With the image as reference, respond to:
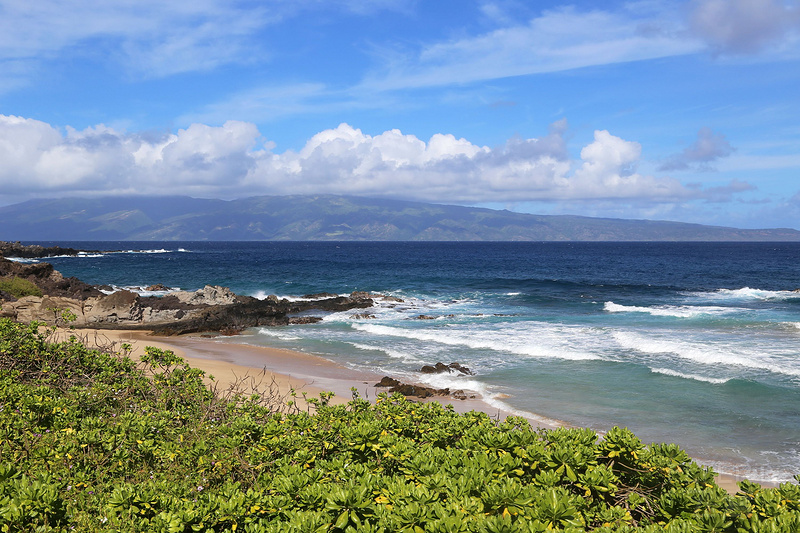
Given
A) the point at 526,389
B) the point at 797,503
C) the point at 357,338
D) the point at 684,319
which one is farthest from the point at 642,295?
the point at 797,503

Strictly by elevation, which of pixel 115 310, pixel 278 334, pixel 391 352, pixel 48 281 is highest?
pixel 48 281

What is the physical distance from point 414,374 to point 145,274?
51702 mm

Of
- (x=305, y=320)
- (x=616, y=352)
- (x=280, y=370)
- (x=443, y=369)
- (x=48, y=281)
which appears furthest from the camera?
(x=48, y=281)

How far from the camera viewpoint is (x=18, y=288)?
27484 mm

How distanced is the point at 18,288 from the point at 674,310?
37738 millimetres

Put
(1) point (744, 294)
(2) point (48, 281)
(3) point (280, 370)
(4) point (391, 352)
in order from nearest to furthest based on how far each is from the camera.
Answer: (3) point (280, 370), (4) point (391, 352), (2) point (48, 281), (1) point (744, 294)

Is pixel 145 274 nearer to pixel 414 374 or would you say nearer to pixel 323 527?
pixel 414 374

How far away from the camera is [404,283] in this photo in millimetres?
51781

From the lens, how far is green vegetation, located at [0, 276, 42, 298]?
27.1m

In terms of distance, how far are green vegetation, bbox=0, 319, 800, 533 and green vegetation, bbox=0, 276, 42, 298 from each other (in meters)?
24.5

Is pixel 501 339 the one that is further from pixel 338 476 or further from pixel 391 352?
pixel 338 476

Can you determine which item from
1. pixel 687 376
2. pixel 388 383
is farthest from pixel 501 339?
pixel 388 383

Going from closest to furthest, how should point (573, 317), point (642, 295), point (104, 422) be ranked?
point (104, 422), point (573, 317), point (642, 295)

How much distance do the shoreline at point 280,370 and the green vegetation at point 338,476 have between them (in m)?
5.04
